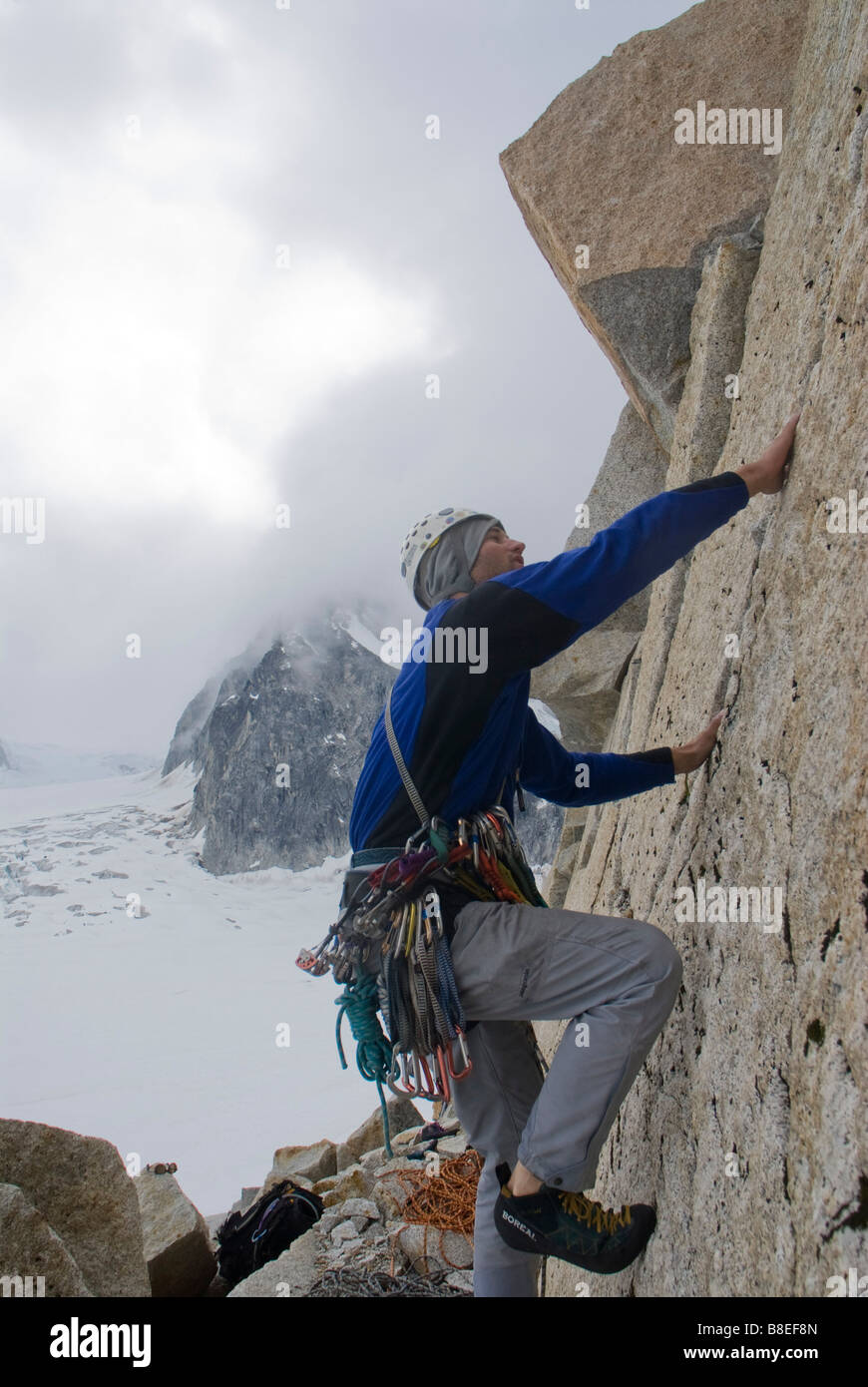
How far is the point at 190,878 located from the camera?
124000 millimetres

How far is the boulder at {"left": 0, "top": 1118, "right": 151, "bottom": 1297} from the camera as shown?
473 centimetres

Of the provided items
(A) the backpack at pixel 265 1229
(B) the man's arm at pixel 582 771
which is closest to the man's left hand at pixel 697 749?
(B) the man's arm at pixel 582 771

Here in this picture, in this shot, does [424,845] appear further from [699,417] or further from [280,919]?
[280,919]

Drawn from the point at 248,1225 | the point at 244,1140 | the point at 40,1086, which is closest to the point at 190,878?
the point at 40,1086

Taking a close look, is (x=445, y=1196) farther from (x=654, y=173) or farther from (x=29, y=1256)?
(x=654, y=173)

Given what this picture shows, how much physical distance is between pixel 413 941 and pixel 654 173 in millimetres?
5329

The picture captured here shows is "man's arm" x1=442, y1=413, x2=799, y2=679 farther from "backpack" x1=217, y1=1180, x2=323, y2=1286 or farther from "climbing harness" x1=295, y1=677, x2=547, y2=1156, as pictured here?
"backpack" x1=217, y1=1180, x2=323, y2=1286

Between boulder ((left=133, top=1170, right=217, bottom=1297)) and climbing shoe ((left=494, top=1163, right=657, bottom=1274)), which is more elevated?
climbing shoe ((left=494, top=1163, right=657, bottom=1274))

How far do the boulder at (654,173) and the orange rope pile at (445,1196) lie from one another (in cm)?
587

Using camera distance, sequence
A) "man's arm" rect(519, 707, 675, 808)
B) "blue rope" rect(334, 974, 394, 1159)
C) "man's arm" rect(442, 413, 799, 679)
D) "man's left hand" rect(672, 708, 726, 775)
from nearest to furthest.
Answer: "man's arm" rect(442, 413, 799, 679) → "blue rope" rect(334, 974, 394, 1159) → "man's left hand" rect(672, 708, 726, 775) → "man's arm" rect(519, 707, 675, 808)

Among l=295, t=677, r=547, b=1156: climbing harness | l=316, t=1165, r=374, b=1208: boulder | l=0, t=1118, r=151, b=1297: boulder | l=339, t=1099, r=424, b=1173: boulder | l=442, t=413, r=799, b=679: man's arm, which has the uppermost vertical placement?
l=442, t=413, r=799, b=679: man's arm

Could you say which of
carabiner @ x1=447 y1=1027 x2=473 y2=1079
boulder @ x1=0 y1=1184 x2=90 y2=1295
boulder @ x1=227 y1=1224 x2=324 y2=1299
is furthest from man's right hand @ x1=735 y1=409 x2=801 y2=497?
boulder @ x1=227 y1=1224 x2=324 y2=1299

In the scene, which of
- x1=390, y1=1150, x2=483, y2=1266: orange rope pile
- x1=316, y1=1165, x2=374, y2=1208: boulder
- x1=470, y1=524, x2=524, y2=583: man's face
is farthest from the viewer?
x1=316, y1=1165, x2=374, y2=1208: boulder

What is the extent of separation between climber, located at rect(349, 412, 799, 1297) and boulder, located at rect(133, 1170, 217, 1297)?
5.25 metres
